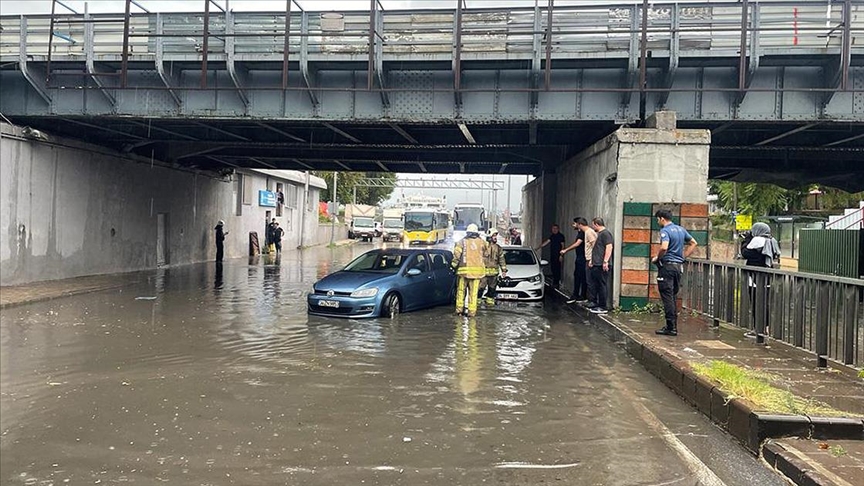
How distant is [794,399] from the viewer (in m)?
6.05

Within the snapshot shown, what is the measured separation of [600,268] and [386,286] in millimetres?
4015

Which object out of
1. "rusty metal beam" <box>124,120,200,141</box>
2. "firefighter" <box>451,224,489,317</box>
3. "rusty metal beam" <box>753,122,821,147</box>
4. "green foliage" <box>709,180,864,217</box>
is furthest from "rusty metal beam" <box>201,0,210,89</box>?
"green foliage" <box>709,180,864,217</box>

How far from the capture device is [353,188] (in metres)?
79.6

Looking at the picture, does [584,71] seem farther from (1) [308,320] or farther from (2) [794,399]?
(2) [794,399]

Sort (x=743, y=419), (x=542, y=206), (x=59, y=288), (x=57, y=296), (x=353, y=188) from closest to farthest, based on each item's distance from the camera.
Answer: (x=743, y=419) < (x=57, y=296) < (x=59, y=288) < (x=542, y=206) < (x=353, y=188)

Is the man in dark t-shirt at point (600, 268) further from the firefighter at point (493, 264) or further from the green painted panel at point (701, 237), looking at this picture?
Answer: the firefighter at point (493, 264)

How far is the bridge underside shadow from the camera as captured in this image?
694 inches

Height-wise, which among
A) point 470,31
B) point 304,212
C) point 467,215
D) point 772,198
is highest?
point 470,31

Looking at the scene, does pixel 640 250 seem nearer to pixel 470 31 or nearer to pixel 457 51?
pixel 457 51

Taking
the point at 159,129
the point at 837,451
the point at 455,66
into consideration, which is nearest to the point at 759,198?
the point at 455,66

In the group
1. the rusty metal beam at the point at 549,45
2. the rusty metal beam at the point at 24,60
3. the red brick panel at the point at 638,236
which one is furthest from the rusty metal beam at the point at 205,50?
the red brick panel at the point at 638,236

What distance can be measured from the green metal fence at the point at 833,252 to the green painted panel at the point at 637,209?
7.76 meters

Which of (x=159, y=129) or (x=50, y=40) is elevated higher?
(x=50, y=40)

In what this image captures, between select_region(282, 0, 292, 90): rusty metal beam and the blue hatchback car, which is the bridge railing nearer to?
select_region(282, 0, 292, 90): rusty metal beam
